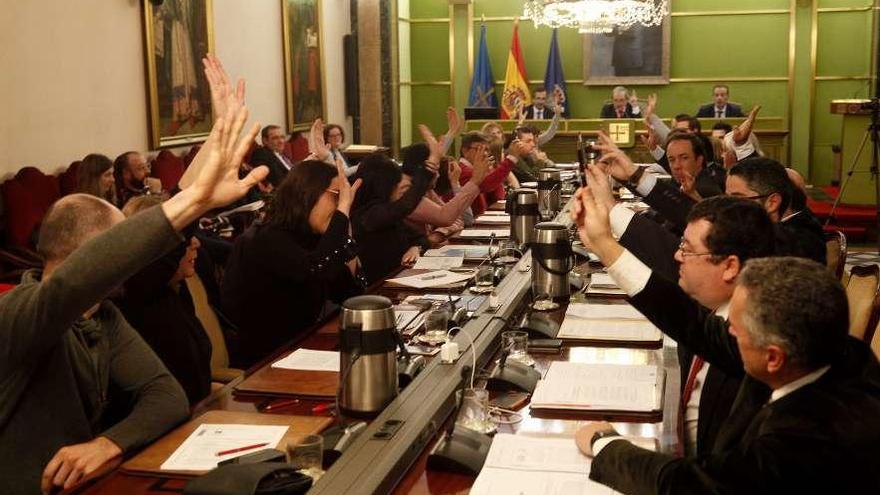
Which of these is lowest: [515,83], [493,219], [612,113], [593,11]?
[493,219]

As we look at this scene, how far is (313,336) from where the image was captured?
3.45 meters

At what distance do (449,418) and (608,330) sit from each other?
3.36 ft

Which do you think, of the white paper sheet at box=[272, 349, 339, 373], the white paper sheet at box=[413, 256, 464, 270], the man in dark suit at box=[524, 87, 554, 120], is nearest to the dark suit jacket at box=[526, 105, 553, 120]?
the man in dark suit at box=[524, 87, 554, 120]

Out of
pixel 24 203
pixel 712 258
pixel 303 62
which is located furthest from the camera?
pixel 303 62

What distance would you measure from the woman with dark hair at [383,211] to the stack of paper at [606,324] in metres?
1.52

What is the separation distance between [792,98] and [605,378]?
11968mm

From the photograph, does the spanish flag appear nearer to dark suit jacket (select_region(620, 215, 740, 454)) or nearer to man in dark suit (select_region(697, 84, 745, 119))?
man in dark suit (select_region(697, 84, 745, 119))

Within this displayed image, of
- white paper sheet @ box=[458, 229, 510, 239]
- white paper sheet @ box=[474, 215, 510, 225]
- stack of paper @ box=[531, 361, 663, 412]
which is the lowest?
white paper sheet @ box=[474, 215, 510, 225]

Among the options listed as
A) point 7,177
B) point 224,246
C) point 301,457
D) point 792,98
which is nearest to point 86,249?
point 301,457

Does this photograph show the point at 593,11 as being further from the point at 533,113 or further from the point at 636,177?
the point at 636,177

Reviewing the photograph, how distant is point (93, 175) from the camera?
665 cm

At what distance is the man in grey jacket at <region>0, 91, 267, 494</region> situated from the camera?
1873 mm

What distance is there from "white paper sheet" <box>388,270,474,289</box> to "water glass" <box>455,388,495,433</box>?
188 centimetres

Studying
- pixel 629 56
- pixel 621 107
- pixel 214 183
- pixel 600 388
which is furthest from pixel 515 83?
pixel 214 183
